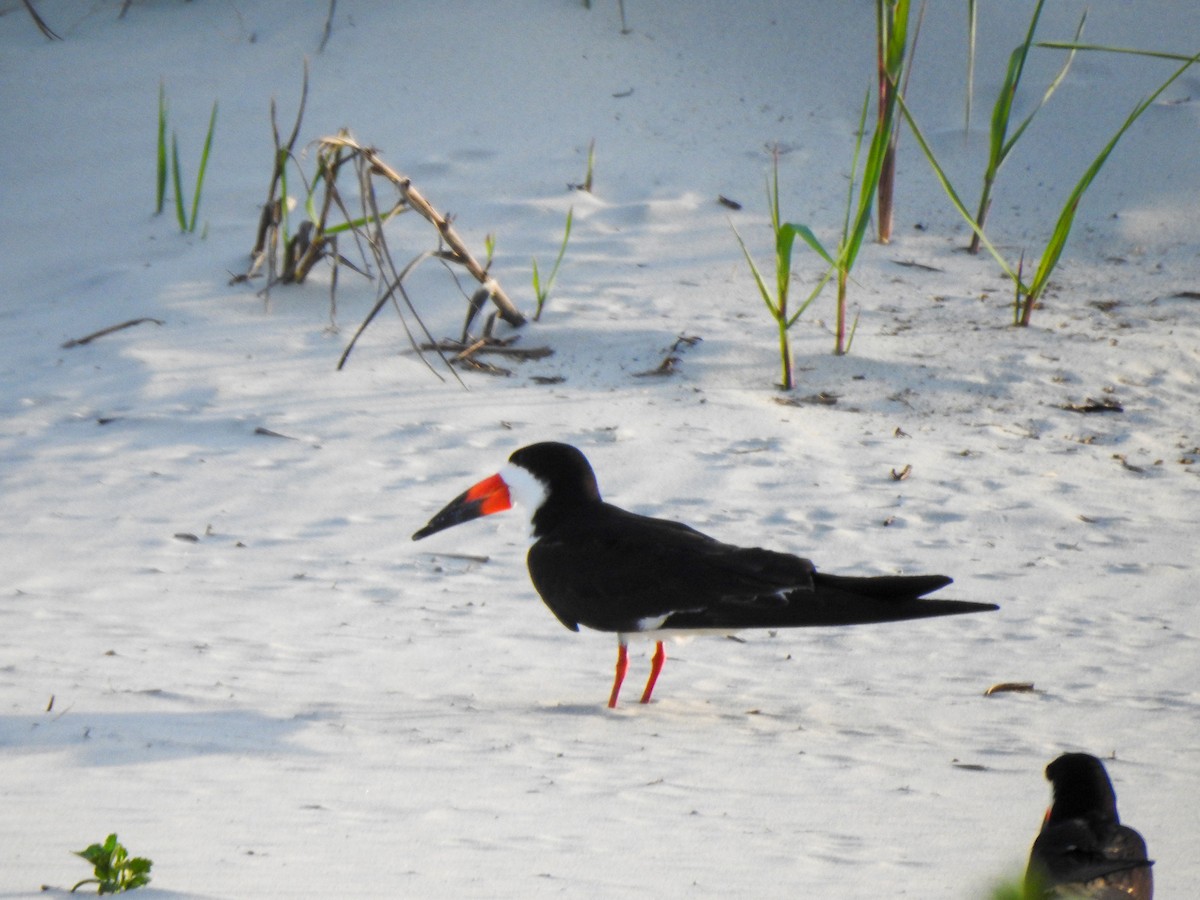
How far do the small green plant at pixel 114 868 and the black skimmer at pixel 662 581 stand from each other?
1480 mm

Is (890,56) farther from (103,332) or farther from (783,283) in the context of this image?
(103,332)

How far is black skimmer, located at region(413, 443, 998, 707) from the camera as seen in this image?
10.3 ft

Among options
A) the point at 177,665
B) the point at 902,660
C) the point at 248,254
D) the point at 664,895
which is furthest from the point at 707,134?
the point at 664,895

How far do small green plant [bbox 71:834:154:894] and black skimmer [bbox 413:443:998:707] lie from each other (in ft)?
4.86

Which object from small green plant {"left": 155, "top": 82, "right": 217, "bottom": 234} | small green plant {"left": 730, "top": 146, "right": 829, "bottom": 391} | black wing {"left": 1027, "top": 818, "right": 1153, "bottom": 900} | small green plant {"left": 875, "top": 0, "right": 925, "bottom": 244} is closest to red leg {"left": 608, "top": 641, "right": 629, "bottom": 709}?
black wing {"left": 1027, "top": 818, "right": 1153, "bottom": 900}

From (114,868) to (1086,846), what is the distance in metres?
1.38

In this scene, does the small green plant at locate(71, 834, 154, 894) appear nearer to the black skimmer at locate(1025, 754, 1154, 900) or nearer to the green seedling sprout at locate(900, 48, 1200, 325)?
the black skimmer at locate(1025, 754, 1154, 900)

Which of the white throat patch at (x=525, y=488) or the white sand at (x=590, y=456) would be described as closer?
the white sand at (x=590, y=456)

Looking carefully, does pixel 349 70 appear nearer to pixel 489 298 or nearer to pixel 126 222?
pixel 126 222

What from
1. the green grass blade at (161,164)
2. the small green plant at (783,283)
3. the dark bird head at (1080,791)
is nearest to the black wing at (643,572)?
the dark bird head at (1080,791)

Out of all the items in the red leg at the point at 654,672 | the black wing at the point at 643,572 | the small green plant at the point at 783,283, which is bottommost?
the red leg at the point at 654,672

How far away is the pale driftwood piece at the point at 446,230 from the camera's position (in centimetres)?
559

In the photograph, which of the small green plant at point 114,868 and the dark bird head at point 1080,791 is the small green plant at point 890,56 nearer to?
the dark bird head at point 1080,791

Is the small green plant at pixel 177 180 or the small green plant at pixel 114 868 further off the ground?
the small green plant at pixel 177 180
